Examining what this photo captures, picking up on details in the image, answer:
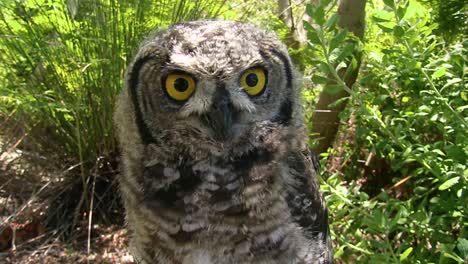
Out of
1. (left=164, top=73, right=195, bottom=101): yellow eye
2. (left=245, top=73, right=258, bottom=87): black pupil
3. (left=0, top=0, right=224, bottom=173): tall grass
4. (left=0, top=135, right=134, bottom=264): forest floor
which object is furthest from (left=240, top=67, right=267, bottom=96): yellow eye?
(left=0, top=135, right=134, bottom=264): forest floor

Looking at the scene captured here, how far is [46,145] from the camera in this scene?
14.1 feet

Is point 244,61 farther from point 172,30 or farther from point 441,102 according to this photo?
point 441,102

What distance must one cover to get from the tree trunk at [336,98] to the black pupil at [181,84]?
1.41 metres

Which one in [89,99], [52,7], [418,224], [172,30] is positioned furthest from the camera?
[89,99]

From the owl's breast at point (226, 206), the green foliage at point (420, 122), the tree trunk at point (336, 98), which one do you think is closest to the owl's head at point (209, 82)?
the owl's breast at point (226, 206)

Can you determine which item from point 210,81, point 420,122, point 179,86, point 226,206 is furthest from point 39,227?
point 420,122

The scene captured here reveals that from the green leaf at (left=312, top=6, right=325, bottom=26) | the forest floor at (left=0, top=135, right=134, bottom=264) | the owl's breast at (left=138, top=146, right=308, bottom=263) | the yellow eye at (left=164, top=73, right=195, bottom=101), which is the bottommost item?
the forest floor at (left=0, top=135, right=134, bottom=264)

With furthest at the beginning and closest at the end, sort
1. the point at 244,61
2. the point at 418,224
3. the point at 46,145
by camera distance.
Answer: the point at 46,145 < the point at 418,224 < the point at 244,61

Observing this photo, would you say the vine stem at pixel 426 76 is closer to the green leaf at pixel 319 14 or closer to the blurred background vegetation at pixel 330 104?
the blurred background vegetation at pixel 330 104

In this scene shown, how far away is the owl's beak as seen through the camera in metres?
1.82

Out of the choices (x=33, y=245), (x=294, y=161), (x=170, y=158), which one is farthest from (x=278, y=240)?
(x=33, y=245)

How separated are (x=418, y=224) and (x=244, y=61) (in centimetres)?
104

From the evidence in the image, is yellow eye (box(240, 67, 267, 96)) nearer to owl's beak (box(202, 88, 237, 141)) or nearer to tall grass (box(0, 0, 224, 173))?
owl's beak (box(202, 88, 237, 141))

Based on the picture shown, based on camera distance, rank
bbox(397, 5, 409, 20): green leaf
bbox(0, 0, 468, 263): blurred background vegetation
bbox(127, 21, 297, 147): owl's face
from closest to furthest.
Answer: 1. bbox(127, 21, 297, 147): owl's face
2. bbox(397, 5, 409, 20): green leaf
3. bbox(0, 0, 468, 263): blurred background vegetation
